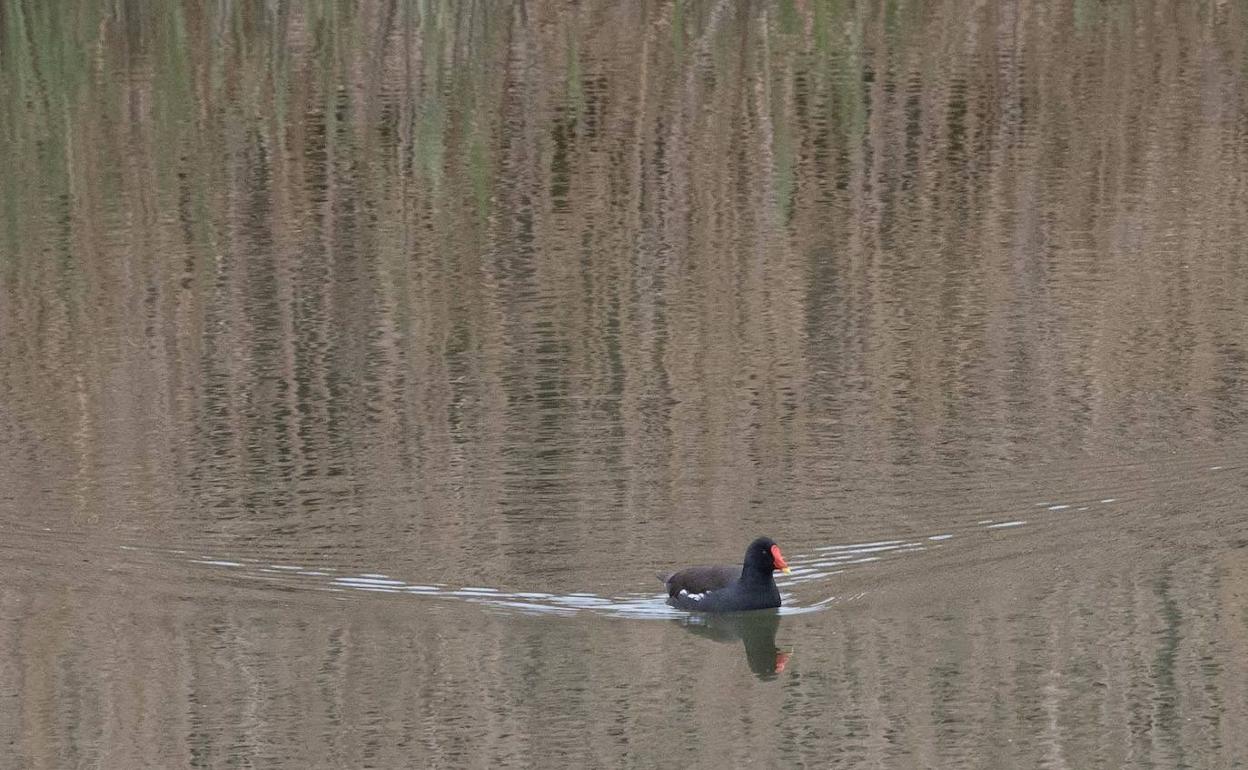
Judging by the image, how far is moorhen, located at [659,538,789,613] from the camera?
302 inches

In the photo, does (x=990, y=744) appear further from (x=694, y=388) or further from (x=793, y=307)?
(x=793, y=307)

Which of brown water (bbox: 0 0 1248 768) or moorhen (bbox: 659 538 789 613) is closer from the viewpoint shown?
brown water (bbox: 0 0 1248 768)

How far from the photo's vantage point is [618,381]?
10.1 m

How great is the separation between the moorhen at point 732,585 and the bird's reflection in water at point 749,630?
4 cm

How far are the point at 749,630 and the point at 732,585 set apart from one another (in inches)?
7.7

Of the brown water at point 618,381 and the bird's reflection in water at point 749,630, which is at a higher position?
the brown water at point 618,381

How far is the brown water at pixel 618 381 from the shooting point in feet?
23.6

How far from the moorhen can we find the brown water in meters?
0.07

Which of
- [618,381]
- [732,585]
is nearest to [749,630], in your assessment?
[732,585]

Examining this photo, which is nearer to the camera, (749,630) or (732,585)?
(732,585)

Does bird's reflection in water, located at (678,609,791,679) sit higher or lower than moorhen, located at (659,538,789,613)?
lower

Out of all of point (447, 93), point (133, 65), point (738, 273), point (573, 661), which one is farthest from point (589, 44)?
point (573, 661)

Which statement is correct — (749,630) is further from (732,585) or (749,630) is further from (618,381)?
(618,381)

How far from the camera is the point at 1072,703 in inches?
275
